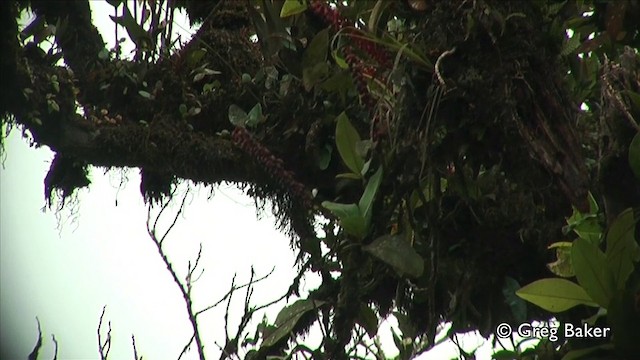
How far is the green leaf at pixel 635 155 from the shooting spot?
1180 millimetres

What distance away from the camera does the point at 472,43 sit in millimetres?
1237

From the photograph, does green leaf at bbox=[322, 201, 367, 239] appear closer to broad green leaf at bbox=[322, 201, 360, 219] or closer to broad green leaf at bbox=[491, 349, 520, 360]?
broad green leaf at bbox=[322, 201, 360, 219]

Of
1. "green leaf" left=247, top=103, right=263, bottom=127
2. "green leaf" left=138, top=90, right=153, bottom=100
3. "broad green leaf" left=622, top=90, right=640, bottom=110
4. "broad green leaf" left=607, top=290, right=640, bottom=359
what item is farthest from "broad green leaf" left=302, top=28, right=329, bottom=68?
"broad green leaf" left=607, top=290, right=640, bottom=359

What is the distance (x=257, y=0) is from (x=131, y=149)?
40 centimetres

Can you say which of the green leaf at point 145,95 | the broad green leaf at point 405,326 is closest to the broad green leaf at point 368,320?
the broad green leaf at point 405,326

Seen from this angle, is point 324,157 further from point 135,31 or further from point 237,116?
point 135,31

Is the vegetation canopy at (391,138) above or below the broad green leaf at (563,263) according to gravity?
above

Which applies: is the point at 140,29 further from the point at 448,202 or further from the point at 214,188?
the point at 448,202

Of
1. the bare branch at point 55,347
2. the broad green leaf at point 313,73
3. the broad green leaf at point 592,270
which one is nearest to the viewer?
the bare branch at point 55,347

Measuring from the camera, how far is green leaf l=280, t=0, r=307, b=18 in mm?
1322

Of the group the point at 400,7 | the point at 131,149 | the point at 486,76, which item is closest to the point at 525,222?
the point at 486,76

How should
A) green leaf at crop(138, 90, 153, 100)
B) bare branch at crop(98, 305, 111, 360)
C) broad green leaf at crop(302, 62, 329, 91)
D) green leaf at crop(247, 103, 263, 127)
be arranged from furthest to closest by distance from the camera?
green leaf at crop(138, 90, 153, 100), green leaf at crop(247, 103, 263, 127), broad green leaf at crop(302, 62, 329, 91), bare branch at crop(98, 305, 111, 360)

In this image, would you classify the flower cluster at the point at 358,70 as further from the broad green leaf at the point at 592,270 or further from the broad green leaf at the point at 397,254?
the broad green leaf at the point at 592,270

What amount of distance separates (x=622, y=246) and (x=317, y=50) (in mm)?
629
